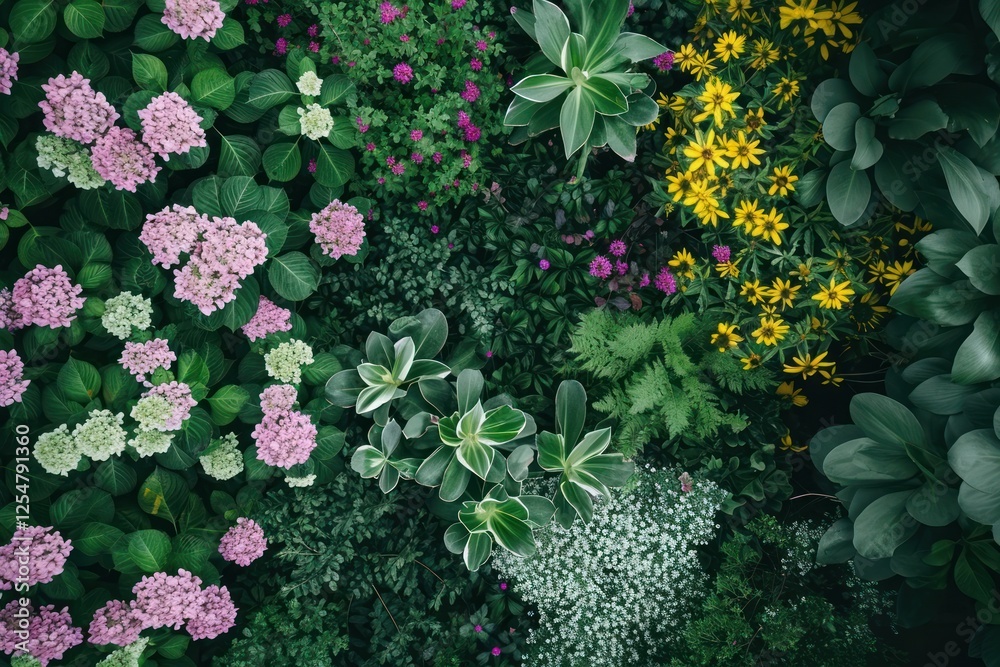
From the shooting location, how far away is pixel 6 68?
1.92m

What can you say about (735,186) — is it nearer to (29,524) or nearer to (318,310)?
(318,310)

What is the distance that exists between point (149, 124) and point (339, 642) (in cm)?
214

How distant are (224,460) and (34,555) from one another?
669 millimetres

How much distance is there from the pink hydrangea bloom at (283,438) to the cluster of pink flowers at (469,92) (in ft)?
4.66

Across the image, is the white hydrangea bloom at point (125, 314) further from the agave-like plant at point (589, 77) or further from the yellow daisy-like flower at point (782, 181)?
the yellow daisy-like flower at point (782, 181)

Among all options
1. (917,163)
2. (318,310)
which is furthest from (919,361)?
(318,310)

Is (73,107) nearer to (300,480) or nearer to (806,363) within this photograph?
(300,480)

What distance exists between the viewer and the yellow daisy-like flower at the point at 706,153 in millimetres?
2287

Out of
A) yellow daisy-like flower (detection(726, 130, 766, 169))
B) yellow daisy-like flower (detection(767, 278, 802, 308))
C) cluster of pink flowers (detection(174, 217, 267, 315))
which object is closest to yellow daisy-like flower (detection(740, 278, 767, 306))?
yellow daisy-like flower (detection(767, 278, 802, 308))

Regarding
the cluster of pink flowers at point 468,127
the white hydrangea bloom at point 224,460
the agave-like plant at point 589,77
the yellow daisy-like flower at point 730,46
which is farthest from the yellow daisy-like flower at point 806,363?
the white hydrangea bloom at point 224,460

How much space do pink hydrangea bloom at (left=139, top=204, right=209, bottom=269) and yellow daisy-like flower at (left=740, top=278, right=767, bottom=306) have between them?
207 centimetres

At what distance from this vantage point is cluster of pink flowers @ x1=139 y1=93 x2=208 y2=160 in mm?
1974

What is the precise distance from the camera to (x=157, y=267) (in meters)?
2.23

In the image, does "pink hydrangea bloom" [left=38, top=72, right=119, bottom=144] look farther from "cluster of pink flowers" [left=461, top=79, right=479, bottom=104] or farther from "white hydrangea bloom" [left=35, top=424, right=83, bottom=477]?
"cluster of pink flowers" [left=461, top=79, right=479, bottom=104]
